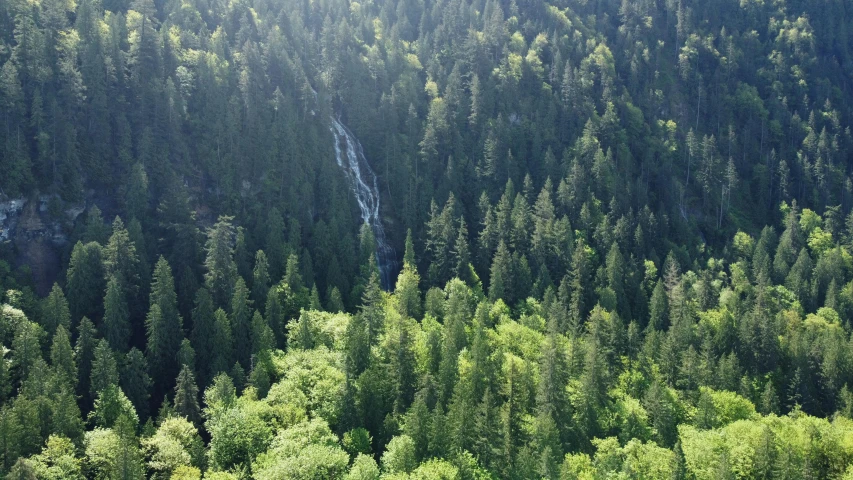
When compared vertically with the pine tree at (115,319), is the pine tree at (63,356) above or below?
below

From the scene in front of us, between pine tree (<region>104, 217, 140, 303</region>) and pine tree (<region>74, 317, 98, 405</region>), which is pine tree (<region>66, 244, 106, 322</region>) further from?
pine tree (<region>74, 317, 98, 405</region>)

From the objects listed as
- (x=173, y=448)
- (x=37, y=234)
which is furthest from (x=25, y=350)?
(x=37, y=234)

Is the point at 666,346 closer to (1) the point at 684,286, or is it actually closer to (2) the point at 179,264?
(1) the point at 684,286

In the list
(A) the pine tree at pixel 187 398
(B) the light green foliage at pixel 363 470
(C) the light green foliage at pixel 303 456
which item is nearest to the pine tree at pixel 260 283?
(A) the pine tree at pixel 187 398

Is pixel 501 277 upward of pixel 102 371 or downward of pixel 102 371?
upward

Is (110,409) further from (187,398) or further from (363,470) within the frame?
(363,470)

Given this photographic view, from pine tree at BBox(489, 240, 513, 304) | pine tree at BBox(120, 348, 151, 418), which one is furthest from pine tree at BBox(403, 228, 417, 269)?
pine tree at BBox(120, 348, 151, 418)

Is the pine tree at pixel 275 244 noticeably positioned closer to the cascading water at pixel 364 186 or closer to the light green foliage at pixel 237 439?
the cascading water at pixel 364 186
